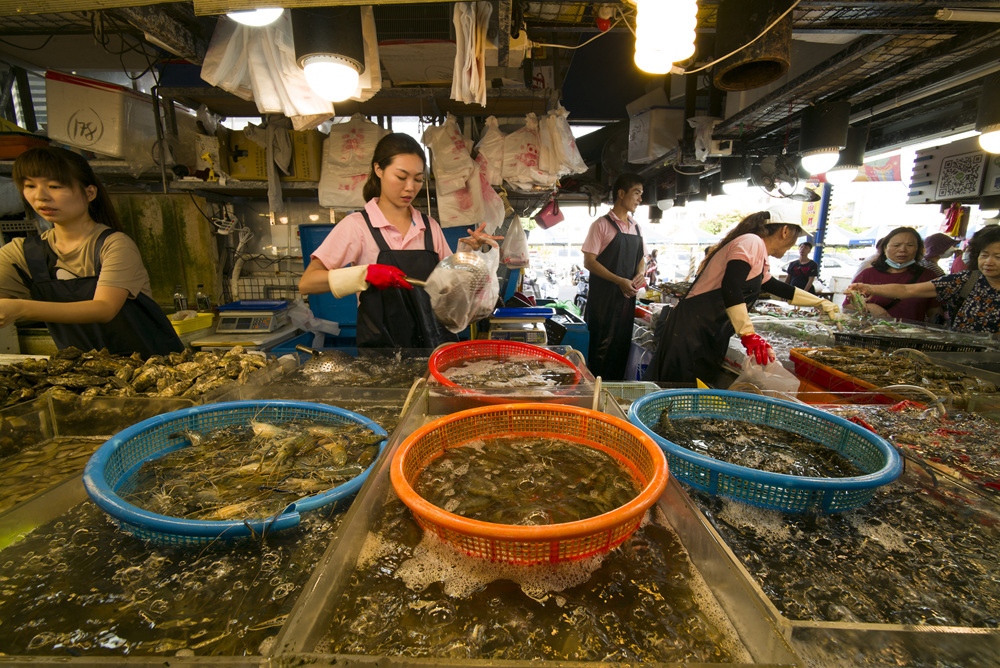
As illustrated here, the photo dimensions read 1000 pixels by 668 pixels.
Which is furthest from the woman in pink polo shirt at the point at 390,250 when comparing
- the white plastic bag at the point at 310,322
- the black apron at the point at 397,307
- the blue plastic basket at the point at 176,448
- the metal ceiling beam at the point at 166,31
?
the white plastic bag at the point at 310,322

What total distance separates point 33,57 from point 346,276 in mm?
6082

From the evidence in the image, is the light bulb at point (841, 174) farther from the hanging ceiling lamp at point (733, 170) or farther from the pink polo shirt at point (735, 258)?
the pink polo shirt at point (735, 258)

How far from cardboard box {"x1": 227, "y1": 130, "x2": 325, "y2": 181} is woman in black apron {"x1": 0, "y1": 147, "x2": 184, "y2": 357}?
2285 millimetres

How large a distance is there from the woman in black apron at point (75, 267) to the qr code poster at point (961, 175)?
10.9 metres

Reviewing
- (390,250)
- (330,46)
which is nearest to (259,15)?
(330,46)

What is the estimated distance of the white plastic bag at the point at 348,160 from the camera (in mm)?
4297

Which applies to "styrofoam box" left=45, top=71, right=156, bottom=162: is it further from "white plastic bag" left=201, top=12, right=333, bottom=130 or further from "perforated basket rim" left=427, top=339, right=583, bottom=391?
"perforated basket rim" left=427, top=339, right=583, bottom=391

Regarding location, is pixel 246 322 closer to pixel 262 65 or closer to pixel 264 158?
pixel 264 158

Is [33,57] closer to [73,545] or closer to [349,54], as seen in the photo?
[349,54]

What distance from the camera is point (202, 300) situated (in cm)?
547

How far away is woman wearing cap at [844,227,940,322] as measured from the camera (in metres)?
5.04

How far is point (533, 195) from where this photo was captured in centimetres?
530

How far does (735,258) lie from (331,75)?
3324 mm

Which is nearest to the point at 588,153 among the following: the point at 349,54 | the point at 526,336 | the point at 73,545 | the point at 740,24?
the point at 526,336
